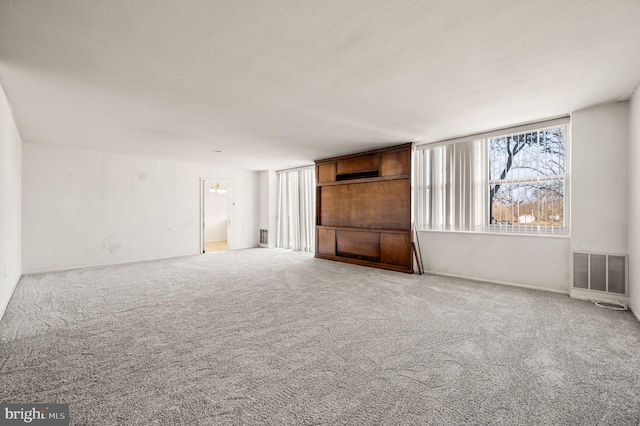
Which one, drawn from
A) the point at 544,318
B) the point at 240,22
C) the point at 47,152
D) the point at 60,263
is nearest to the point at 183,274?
the point at 60,263

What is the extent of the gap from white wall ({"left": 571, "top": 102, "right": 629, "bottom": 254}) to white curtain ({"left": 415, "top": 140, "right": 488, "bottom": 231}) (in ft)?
3.77

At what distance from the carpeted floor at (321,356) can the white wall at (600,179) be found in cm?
92

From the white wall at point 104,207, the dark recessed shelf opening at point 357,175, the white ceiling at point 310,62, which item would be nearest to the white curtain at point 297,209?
the dark recessed shelf opening at point 357,175

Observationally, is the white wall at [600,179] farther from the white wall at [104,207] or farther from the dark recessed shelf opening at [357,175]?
the white wall at [104,207]

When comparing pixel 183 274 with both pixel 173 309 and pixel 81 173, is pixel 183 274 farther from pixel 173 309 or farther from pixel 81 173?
pixel 81 173

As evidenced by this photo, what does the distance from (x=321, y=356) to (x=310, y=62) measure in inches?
95.4

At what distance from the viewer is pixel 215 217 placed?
10.6 meters

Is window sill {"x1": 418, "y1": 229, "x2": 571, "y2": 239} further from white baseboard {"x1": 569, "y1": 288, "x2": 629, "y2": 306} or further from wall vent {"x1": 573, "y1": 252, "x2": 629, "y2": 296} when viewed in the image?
white baseboard {"x1": 569, "y1": 288, "x2": 629, "y2": 306}

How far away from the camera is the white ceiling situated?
1.84 metres

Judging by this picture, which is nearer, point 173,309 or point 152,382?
point 152,382

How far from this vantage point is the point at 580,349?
7.67 feet

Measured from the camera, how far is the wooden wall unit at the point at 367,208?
5.44 metres

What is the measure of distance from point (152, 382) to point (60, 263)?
5.29 m


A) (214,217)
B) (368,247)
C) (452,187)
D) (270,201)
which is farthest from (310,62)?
(214,217)
